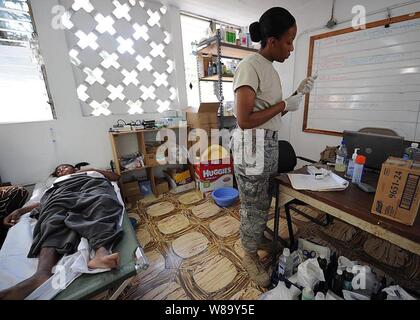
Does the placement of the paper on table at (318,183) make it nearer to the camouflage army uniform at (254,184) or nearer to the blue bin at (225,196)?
the camouflage army uniform at (254,184)

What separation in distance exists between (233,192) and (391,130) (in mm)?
1802

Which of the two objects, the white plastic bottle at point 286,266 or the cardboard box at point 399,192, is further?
the white plastic bottle at point 286,266

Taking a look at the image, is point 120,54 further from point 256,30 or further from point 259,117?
point 259,117

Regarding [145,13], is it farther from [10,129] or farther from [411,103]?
[411,103]

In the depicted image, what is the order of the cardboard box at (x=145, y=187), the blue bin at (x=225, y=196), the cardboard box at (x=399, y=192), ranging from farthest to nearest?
1. the cardboard box at (x=145, y=187)
2. the blue bin at (x=225, y=196)
3. the cardboard box at (x=399, y=192)

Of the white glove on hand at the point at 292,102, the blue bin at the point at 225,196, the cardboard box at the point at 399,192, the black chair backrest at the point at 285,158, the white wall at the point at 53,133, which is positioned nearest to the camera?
the cardboard box at the point at 399,192

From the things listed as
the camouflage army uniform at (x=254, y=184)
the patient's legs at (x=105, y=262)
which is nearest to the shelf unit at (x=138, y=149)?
the patient's legs at (x=105, y=262)

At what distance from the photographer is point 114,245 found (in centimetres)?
120

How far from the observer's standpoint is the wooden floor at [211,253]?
1.28 metres

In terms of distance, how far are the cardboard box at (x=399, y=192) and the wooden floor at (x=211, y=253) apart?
63cm

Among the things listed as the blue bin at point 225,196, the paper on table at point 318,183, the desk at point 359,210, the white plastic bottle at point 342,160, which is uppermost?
the white plastic bottle at point 342,160

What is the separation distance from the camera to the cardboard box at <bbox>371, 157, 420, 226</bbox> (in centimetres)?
70

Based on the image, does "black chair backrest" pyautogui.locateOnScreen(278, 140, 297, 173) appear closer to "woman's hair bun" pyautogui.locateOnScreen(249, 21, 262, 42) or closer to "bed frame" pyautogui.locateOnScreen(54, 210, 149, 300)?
"woman's hair bun" pyautogui.locateOnScreen(249, 21, 262, 42)
